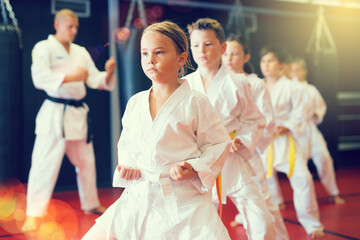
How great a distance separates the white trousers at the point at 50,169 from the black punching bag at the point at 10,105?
16 cm

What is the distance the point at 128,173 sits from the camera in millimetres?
1537

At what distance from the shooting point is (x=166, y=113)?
5.21 feet

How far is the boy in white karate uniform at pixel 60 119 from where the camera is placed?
3412 millimetres

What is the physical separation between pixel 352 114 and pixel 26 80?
487 centimetres

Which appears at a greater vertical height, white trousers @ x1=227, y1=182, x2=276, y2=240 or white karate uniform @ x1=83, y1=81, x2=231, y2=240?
white karate uniform @ x1=83, y1=81, x2=231, y2=240

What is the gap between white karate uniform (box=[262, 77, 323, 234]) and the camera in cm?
316

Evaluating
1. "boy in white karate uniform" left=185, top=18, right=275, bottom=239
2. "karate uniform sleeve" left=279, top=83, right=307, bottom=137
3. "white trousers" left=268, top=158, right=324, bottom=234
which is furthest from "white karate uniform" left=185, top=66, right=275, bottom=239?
"karate uniform sleeve" left=279, top=83, right=307, bottom=137

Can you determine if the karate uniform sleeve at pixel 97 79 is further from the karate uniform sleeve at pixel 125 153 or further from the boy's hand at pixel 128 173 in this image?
the boy's hand at pixel 128 173

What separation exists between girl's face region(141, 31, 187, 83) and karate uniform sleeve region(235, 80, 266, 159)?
854 millimetres

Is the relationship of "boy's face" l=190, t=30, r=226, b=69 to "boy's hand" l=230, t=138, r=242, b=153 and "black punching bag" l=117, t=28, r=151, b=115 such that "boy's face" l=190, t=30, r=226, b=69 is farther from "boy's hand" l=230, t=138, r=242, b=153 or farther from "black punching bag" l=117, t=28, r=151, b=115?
"black punching bag" l=117, t=28, r=151, b=115

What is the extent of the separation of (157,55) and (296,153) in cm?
212

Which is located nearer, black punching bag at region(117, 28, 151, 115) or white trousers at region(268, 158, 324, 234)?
white trousers at region(268, 158, 324, 234)

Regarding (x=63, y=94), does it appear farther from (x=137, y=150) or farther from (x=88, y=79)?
(x=137, y=150)

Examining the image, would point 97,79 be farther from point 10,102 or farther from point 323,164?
point 323,164
